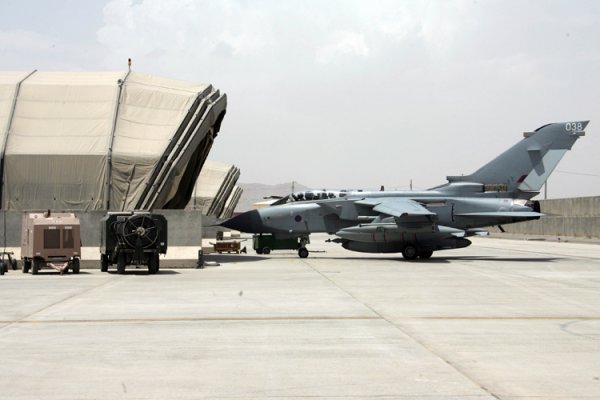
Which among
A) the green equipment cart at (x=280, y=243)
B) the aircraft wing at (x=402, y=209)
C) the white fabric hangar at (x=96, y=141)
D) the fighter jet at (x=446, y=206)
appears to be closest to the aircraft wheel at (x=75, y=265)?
the fighter jet at (x=446, y=206)

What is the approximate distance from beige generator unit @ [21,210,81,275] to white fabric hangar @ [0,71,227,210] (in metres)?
9.27

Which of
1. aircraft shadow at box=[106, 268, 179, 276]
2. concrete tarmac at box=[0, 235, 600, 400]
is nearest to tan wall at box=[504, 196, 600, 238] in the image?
aircraft shadow at box=[106, 268, 179, 276]

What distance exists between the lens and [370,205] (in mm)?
29016

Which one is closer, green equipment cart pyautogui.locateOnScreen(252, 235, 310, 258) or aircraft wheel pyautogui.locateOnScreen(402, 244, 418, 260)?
aircraft wheel pyautogui.locateOnScreen(402, 244, 418, 260)

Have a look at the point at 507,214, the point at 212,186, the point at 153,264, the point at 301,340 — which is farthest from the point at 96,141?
the point at 212,186

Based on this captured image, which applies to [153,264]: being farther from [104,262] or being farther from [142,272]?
[104,262]

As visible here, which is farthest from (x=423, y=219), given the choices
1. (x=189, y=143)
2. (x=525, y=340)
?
(x=525, y=340)

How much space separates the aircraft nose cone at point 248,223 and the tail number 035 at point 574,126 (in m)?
12.9

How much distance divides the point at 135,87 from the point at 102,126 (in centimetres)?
295

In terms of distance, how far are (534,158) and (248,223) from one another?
1182 centimetres

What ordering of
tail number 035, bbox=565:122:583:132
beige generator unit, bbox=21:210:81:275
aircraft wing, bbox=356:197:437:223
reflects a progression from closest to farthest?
1. beige generator unit, bbox=21:210:81:275
2. aircraft wing, bbox=356:197:437:223
3. tail number 035, bbox=565:122:583:132

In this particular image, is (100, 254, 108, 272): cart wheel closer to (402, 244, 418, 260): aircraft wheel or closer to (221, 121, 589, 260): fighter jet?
(221, 121, 589, 260): fighter jet

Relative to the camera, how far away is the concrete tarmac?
6863 millimetres

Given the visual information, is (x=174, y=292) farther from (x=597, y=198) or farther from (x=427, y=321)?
(x=597, y=198)
